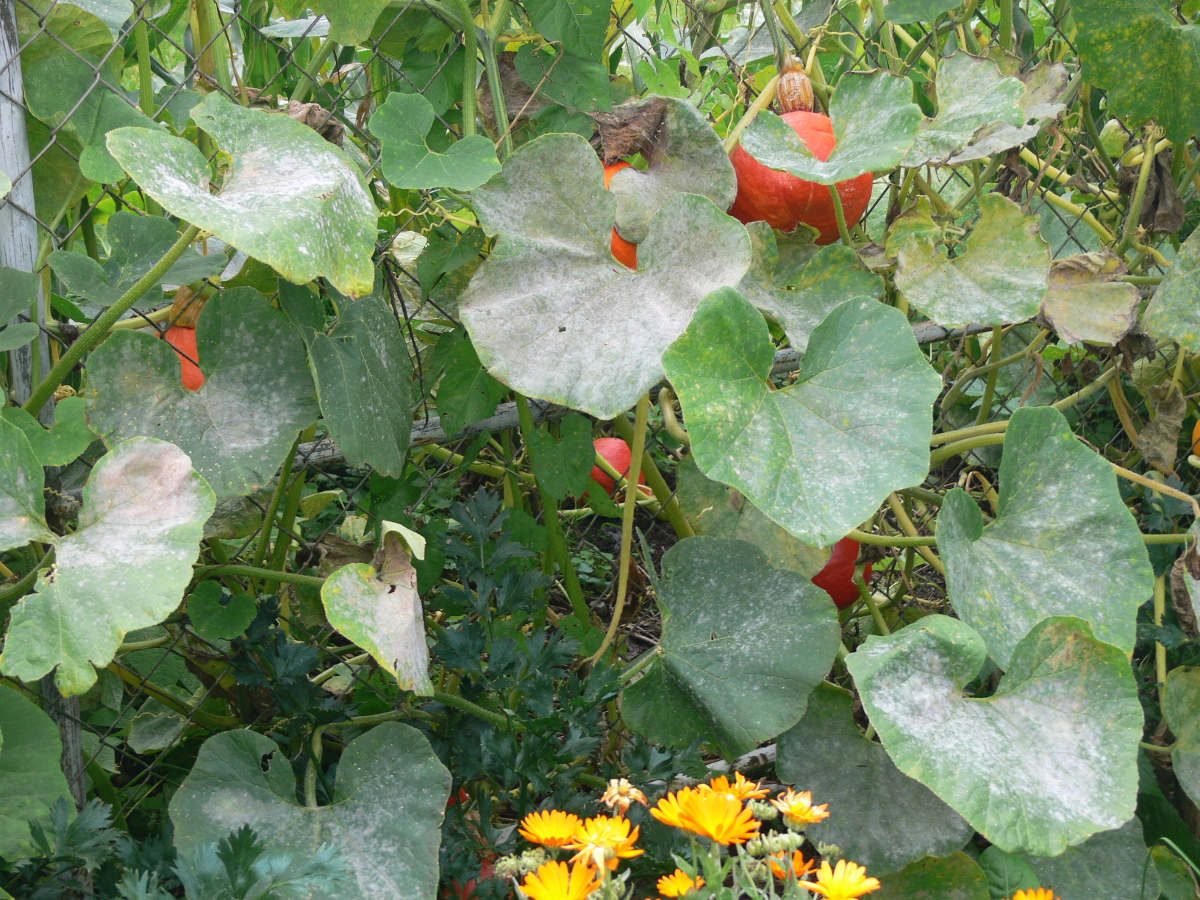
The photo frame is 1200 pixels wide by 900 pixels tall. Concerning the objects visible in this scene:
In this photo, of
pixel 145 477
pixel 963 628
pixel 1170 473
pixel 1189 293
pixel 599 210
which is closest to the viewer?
pixel 145 477

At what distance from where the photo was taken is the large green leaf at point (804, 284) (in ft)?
3.52

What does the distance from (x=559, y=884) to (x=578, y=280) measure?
2.00 ft

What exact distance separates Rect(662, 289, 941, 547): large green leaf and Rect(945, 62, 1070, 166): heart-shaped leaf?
28 cm

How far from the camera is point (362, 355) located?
1.03 metres

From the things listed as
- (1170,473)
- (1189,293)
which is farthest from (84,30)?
(1170,473)

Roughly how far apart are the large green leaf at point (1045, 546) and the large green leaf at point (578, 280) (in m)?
0.35

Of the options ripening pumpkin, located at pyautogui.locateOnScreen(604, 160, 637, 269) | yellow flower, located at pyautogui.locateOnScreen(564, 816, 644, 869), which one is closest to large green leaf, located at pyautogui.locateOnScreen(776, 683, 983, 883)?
yellow flower, located at pyautogui.locateOnScreen(564, 816, 644, 869)

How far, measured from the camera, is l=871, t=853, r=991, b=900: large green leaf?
101cm

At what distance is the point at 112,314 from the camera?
86 cm

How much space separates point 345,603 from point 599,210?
489mm

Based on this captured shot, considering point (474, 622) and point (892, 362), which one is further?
point (474, 622)

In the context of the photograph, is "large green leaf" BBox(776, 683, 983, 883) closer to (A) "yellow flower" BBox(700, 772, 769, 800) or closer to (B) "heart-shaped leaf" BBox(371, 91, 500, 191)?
(A) "yellow flower" BBox(700, 772, 769, 800)

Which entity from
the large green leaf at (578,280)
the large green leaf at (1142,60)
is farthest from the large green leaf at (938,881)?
the large green leaf at (1142,60)

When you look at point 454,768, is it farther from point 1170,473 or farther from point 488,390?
point 1170,473
